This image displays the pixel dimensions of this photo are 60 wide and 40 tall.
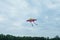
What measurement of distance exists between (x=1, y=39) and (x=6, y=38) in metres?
5.57

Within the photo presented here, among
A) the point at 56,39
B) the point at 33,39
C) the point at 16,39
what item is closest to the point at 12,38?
the point at 16,39

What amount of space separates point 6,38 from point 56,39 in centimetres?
3436

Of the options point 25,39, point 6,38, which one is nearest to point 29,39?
point 25,39

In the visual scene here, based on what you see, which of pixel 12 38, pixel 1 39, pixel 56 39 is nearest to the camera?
pixel 1 39

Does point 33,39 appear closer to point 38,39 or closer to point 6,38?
point 38,39

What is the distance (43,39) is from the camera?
145375mm

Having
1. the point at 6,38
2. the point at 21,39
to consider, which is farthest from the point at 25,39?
the point at 6,38

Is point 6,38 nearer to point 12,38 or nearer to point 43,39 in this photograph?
point 12,38

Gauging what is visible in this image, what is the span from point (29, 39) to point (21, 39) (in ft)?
15.7

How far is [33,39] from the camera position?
141 meters

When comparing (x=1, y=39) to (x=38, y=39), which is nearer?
(x=1, y=39)

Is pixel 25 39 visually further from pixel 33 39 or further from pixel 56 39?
pixel 56 39

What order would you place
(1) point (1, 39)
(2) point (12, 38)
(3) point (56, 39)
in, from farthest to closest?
(3) point (56, 39), (2) point (12, 38), (1) point (1, 39)

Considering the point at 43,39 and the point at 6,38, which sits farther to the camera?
the point at 43,39
